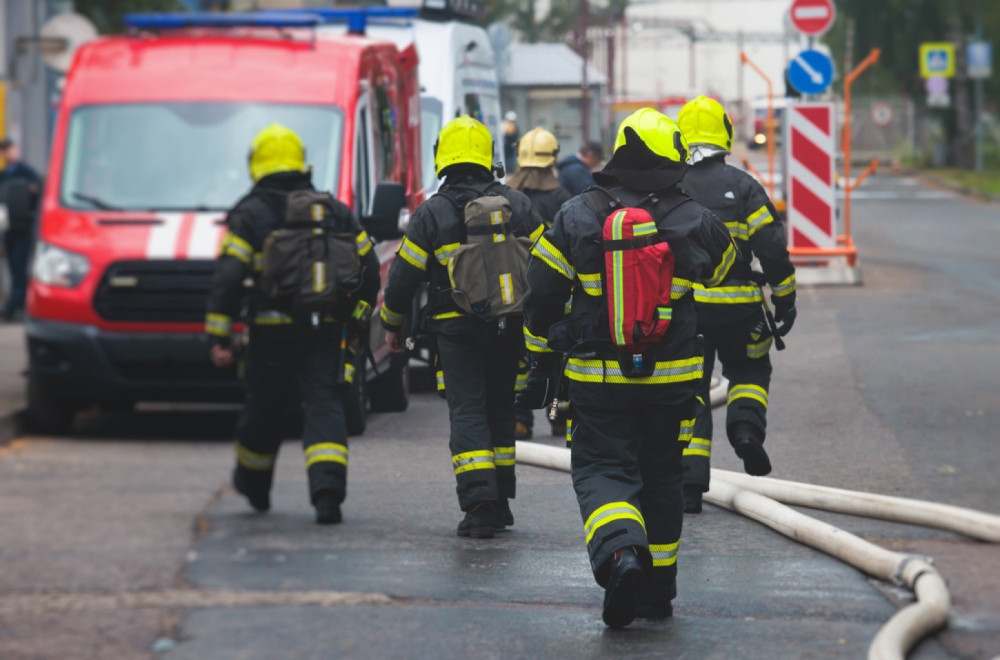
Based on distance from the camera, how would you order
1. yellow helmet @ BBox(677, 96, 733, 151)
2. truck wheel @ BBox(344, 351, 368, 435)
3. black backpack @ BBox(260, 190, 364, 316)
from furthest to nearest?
truck wheel @ BBox(344, 351, 368, 435) < yellow helmet @ BBox(677, 96, 733, 151) < black backpack @ BBox(260, 190, 364, 316)

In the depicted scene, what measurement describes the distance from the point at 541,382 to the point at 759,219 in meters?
1.69

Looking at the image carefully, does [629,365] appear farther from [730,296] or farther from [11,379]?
[11,379]

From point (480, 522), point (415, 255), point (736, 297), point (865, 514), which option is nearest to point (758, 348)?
point (736, 297)

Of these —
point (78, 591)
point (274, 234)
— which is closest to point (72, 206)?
point (274, 234)

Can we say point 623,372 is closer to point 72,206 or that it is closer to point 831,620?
point 831,620

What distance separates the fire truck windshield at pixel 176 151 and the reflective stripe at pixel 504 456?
297 centimetres

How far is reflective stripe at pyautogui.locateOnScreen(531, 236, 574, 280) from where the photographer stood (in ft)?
18.9

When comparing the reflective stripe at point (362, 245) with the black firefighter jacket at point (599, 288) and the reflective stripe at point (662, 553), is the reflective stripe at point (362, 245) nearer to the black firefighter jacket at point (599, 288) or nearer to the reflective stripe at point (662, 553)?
the black firefighter jacket at point (599, 288)

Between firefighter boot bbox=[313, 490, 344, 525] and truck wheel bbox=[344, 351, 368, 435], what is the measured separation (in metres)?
1.61

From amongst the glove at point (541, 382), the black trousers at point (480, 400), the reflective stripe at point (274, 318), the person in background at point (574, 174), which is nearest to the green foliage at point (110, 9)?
the person in background at point (574, 174)

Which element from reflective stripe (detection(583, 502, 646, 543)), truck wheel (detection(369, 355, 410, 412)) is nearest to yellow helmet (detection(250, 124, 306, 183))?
reflective stripe (detection(583, 502, 646, 543))

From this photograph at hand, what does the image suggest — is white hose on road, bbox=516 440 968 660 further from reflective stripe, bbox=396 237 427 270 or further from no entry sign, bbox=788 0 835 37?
no entry sign, bbox=788 0 835 37

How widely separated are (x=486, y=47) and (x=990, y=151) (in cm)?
4337

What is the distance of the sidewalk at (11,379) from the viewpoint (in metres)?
10.3
